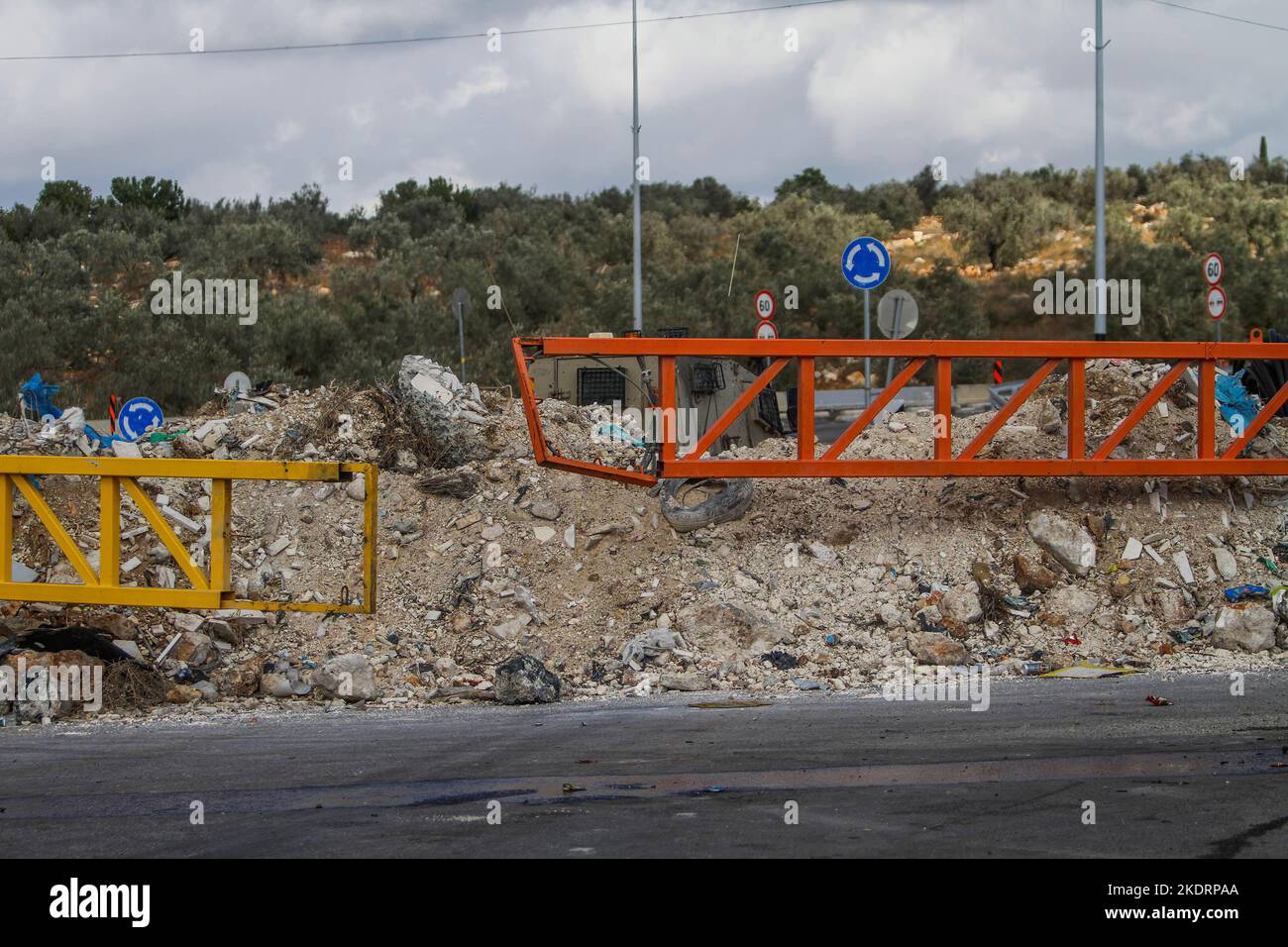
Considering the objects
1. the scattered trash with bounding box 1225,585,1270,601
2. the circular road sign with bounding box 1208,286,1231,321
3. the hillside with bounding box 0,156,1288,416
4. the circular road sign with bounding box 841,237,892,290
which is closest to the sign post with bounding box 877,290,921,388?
the circular road sign with bounding box 841,237,892,290

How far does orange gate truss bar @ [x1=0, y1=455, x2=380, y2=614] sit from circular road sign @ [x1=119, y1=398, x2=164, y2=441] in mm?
5149

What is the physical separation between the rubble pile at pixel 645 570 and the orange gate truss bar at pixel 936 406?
1.81 feet

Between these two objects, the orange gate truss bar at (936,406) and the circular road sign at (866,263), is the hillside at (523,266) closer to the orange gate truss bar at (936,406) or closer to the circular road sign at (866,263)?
the circular road sign at (866,263)

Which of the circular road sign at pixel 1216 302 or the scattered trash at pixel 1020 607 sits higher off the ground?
the circular road sign at pixel 1216 302

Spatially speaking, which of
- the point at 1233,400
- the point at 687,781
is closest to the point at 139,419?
the point at 687,781

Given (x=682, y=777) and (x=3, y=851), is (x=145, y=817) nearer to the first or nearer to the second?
(x=3, y=851)

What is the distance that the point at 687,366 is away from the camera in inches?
Result: 642

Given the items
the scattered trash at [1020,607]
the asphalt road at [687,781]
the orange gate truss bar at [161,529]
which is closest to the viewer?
the asphalt road at [687,781]

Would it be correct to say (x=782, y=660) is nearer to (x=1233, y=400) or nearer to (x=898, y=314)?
(x=1233, y=400)

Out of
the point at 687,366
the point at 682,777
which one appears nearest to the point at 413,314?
the point at 687,366

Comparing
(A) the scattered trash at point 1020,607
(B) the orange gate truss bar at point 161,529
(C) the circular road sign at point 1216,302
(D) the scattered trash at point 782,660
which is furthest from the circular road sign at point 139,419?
(C) the circular road sign at point 1216,302

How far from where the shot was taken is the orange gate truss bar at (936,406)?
10.5m

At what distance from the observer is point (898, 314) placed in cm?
1522

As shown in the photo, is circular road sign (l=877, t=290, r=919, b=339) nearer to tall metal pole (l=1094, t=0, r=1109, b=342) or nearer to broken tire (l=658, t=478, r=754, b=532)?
broken tire (l=658, t=478, r=754, b=532)
